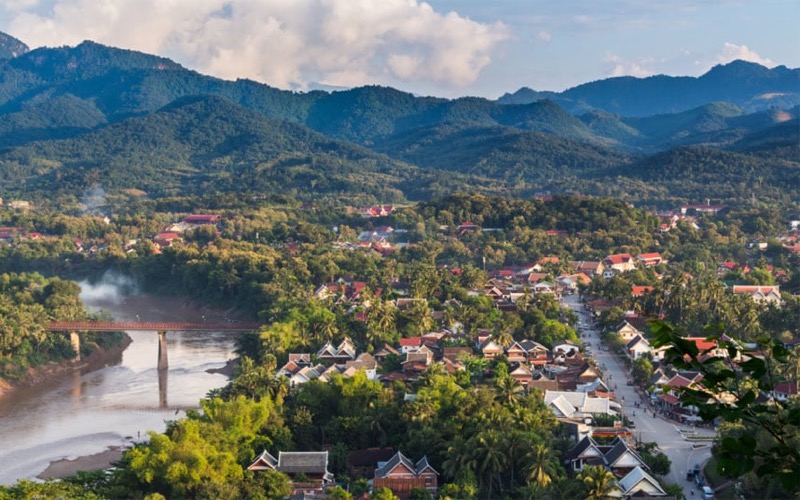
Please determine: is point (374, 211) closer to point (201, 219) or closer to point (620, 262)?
point (201, 219)

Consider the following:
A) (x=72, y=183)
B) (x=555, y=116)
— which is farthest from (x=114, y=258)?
(x=555, y=116)

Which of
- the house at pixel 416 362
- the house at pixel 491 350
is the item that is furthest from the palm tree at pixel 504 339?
the house at pixel 416 362

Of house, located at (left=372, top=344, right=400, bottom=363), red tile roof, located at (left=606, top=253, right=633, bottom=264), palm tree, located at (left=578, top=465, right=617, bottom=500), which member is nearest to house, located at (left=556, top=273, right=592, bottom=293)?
red tile roof, located at (left=606, top=253, right=633, bottom=264)

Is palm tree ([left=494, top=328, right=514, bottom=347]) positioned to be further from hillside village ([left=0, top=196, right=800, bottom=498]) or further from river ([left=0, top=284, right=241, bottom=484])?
river ([left=0, top=284, right=241, bottom=484])

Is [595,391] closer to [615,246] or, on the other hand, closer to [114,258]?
[615,246]

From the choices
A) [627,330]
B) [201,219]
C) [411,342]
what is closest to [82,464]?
[411,342]
